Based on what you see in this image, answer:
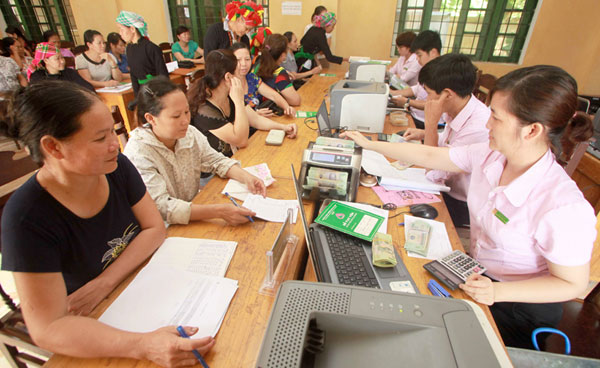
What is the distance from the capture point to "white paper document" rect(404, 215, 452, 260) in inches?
43.0

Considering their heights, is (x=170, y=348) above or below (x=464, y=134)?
below

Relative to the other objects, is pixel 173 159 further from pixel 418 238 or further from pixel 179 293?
pixel 418 238

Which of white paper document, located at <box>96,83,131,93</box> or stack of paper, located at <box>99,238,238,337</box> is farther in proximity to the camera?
white paper document, located at <box>96,83,131,93</box>

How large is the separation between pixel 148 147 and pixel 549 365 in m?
1.64

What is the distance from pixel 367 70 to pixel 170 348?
3.51m

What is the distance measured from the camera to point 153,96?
4.49ft

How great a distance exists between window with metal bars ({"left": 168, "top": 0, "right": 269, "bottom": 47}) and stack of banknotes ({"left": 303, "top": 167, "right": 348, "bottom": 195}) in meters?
5.42

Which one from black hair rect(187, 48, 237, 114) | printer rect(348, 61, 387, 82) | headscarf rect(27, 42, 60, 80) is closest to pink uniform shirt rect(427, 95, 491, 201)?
black hair rect(187, 48, 237, 114)

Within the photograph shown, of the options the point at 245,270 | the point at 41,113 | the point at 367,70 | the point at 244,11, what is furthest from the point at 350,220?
the point at 244,11

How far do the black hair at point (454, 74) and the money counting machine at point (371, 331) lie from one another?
1559 mm

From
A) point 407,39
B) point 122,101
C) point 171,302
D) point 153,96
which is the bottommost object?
point 122,101

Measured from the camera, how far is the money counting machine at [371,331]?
520 millimetres

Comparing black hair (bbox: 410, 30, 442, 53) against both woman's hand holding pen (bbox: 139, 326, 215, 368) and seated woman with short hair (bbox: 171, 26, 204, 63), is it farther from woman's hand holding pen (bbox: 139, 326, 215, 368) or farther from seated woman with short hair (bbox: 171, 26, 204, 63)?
seated woman with short hair (bbox: 171, 26, 204, 63)

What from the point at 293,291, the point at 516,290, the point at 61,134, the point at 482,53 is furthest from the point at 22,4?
the point at 482,53
